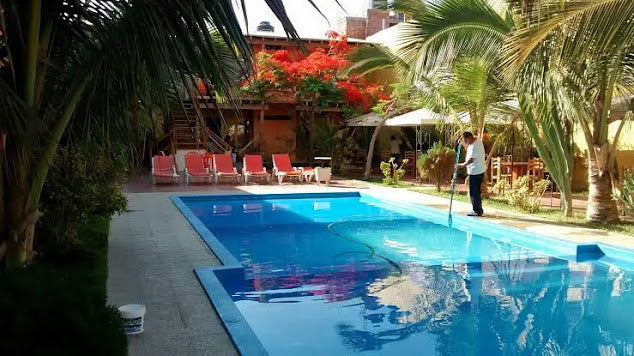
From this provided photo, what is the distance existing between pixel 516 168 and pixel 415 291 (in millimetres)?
8039

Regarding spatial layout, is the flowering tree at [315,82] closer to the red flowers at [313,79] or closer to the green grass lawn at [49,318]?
the red flowers at [313,79]

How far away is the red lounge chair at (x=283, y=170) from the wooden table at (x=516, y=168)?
5.82 m

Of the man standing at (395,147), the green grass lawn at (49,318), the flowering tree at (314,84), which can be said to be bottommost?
the green grass lawn at (49,318)

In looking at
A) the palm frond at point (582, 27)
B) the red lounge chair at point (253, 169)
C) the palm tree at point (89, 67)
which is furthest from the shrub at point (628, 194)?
the red lounge chair at point (253, 169)

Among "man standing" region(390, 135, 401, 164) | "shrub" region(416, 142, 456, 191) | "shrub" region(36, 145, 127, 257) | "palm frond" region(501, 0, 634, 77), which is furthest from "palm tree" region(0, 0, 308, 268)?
"man standing" region(390, 135, 401, 164)

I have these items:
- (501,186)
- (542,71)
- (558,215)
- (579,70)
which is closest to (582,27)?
(542,71)

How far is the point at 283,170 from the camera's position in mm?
16984

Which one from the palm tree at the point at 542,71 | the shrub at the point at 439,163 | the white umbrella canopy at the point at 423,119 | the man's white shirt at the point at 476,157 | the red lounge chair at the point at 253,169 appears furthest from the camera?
the red lounge chair at the point at 253,169

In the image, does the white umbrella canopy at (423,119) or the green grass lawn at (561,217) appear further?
the white umbrella canopy at (423,119)

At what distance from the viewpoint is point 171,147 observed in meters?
21.2

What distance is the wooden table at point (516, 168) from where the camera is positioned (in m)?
12.9

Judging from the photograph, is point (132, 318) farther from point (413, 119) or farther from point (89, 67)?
point (413, 119)

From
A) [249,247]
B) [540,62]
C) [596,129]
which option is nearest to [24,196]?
[249,247]

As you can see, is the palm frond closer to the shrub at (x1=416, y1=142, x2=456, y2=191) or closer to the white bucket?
the white bucket
